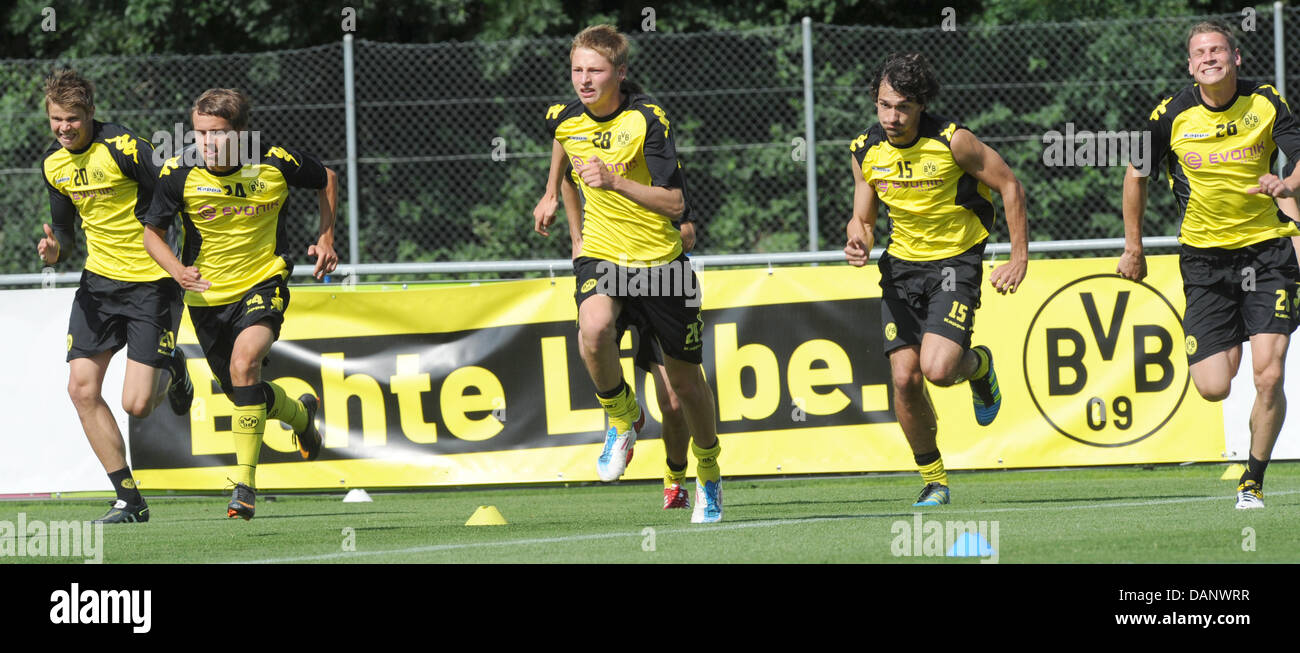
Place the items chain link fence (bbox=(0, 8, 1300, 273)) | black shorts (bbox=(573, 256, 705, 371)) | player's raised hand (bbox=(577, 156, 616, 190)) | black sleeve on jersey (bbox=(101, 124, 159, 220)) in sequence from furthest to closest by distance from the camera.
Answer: chain link fence (bbox=(0, 8, 1300, 273)) → black sleeve on jersey (bbox=(101, 124, 159, 220)) → black shorts (bbox=(573, 256, 705, 371)) → player's raised hand (bbox=(577, 156, 616, 190))

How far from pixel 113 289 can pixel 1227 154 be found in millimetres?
5622

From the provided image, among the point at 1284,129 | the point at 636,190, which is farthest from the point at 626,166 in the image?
the point at 1284,129

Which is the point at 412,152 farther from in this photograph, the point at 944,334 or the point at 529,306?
the point at 944,334

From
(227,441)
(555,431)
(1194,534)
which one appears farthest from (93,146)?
(1194,534)

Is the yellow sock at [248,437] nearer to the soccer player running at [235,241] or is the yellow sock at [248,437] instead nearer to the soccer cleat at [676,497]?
the soccer player running at [235,241]

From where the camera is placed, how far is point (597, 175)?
7305 mm

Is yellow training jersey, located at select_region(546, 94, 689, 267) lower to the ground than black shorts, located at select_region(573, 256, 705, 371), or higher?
higher

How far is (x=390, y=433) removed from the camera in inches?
448

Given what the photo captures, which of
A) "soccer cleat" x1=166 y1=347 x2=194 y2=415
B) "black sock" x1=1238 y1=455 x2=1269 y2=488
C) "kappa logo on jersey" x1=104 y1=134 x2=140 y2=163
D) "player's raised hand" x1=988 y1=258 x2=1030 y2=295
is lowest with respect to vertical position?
"black sock" x1=1238 y1=455 x2=1269 y2=488

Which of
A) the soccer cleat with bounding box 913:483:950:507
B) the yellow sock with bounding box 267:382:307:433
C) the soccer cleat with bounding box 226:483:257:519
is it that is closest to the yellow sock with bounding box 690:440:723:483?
the soccer cleat with bounding box 913:483:950:507

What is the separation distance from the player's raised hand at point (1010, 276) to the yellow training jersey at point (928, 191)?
0.24 meters

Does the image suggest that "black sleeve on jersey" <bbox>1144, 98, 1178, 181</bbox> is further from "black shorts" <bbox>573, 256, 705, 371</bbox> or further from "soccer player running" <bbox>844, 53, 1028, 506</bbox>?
"black shorts" <bbox>573, 256, 705, 371</bbox>

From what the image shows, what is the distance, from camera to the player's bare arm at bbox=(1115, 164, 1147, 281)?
830 centimetres

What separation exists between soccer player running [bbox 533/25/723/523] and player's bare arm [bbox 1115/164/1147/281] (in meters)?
Answer: 2.08
